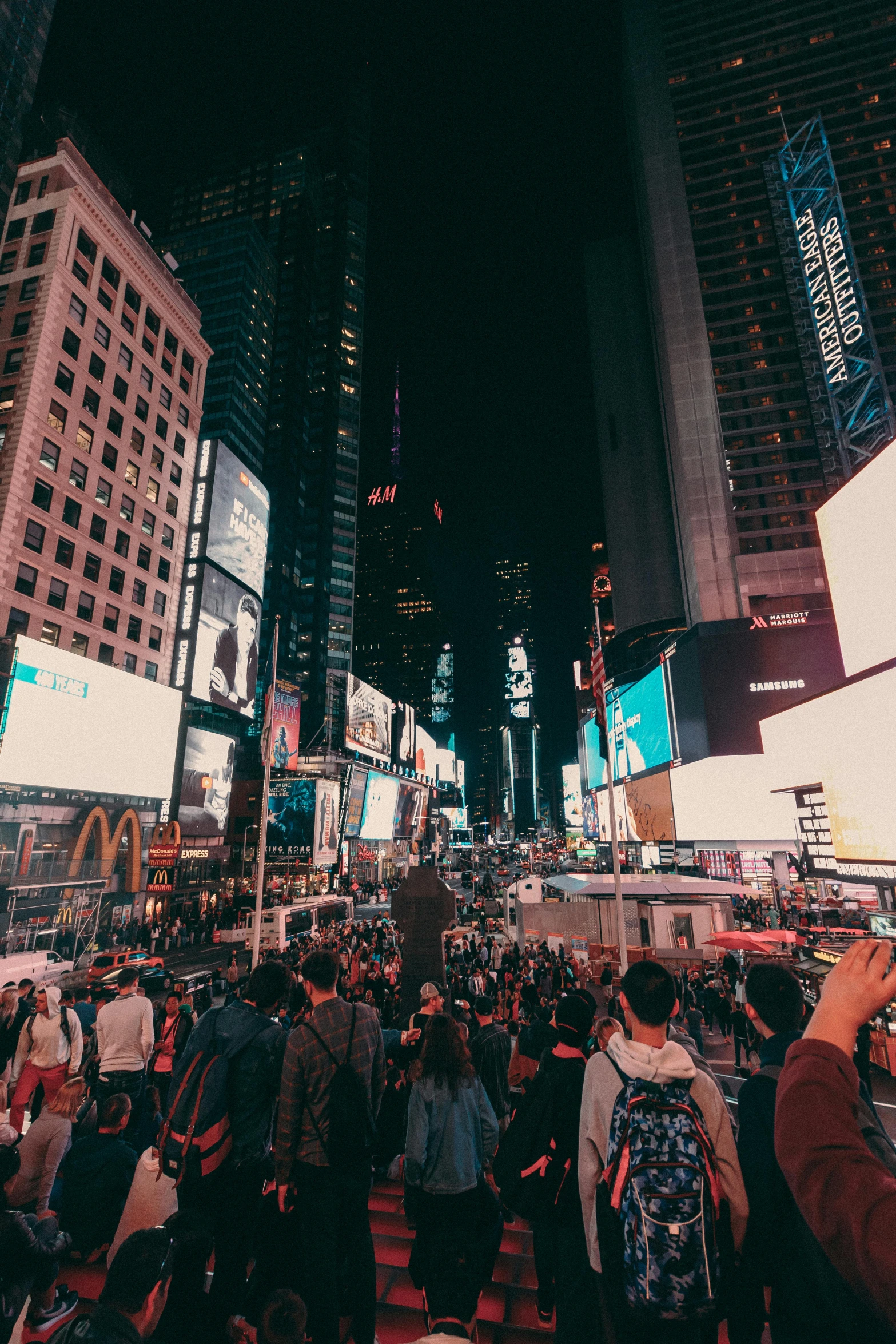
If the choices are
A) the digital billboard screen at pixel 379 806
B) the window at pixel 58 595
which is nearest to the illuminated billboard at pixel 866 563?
the window at pixel 58 595

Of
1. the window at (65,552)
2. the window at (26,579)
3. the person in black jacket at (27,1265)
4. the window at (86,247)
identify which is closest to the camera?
the person in black jacket at (27,1265)

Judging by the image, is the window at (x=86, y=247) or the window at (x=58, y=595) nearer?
the window at (x=58, y=595)

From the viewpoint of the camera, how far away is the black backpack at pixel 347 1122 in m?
3.63

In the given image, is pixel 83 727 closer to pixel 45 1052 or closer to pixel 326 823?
pixel 326 823

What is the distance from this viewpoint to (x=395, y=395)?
179m

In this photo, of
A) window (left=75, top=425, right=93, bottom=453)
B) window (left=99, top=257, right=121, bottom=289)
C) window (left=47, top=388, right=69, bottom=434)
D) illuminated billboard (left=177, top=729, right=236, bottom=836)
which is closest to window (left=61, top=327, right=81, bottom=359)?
window (left=47, top=388, right=69, bottom=434)

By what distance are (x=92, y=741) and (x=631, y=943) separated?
27.7 meters

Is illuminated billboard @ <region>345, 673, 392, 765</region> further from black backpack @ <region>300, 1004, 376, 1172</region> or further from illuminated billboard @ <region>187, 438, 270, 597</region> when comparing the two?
black backpack @ <region>300, 1004, 376, 1172</region>

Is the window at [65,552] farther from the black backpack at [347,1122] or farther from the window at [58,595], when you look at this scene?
the black backpack at [347,1122]

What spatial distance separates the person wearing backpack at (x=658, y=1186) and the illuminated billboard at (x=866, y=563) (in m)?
5.90

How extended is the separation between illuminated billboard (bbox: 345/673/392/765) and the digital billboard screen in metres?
2.75

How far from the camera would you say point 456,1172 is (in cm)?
378

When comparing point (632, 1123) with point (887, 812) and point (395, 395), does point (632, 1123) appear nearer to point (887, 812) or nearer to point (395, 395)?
point (887, 812)

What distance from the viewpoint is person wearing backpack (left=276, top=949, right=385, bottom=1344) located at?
354 centimetres
